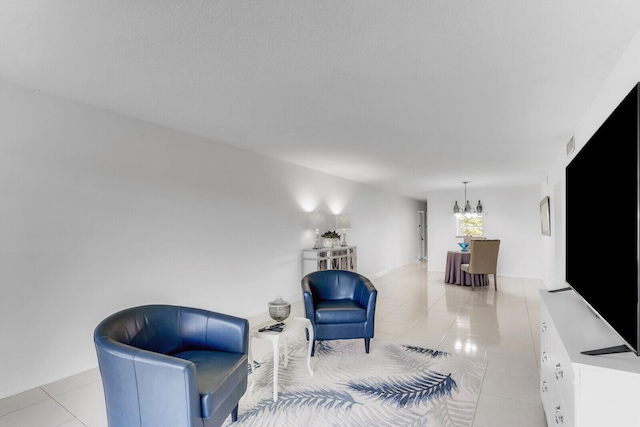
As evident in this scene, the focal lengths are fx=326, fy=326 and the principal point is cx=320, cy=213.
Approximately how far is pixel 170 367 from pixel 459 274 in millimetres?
6867

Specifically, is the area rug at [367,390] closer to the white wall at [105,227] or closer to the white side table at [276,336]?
the white side table at [276,336]

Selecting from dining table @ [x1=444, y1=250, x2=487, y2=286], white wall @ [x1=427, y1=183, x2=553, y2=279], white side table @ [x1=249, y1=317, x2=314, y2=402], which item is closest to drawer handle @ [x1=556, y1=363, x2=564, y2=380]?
white side table @ [x1=249, y1=317, x2=314, y2=402]

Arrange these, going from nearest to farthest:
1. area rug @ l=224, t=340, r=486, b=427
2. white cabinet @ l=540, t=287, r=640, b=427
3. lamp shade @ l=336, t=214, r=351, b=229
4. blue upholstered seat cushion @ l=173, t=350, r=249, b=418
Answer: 1. white cabinet @ l=540, t=287, r=640, b=427
2. blue upholstered seat cushion @ l=173, t=350, r=249, b=418
3. area rug @ l=224, t=340, r=486, b=427
4. lamp shade @ l=336, t=214, r=351, b=229

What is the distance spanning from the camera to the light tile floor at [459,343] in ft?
7.43

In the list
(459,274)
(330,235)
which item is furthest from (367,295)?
(459,274)

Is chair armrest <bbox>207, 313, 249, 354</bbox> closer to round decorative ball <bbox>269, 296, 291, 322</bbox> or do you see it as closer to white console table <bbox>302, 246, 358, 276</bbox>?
round decorative ball <bbox>269, 296, 291, 322</bbox>

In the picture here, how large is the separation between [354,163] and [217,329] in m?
3.67

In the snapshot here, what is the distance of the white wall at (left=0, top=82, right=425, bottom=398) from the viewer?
2492mm

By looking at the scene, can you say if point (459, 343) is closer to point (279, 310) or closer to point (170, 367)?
point (279, 310)

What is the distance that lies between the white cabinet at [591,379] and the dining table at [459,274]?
5.62 meters

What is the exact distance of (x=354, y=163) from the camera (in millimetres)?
5344

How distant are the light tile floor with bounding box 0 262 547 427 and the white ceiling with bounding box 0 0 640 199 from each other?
7.75ft

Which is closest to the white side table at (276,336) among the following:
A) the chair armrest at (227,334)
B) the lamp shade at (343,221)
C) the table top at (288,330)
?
the table top at (288,330)

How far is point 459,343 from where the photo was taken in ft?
12.0
